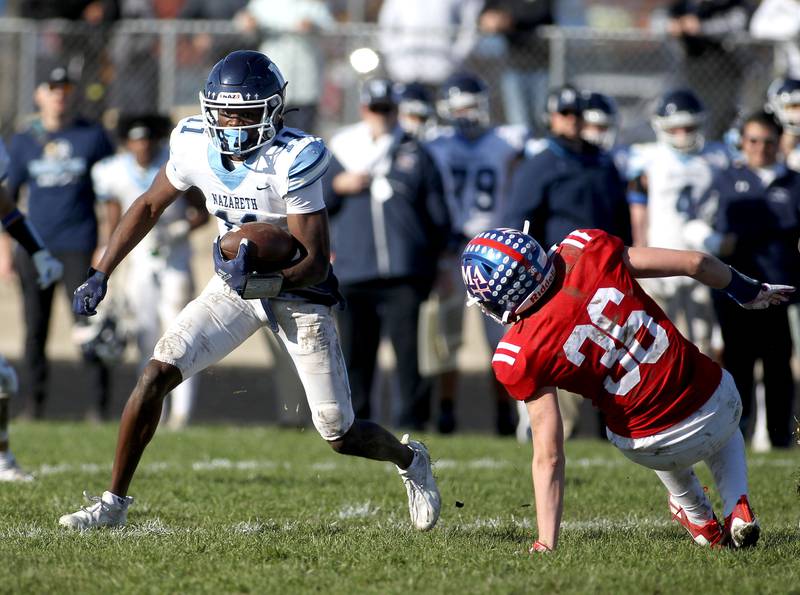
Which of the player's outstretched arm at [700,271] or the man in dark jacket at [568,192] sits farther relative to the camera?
the man in dark jacket at [568,192]

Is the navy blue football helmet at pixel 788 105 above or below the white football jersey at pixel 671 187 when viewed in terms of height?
above

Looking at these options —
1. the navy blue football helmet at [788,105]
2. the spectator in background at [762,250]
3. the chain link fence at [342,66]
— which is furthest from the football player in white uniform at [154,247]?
the navy blue football helmet at [788,105]

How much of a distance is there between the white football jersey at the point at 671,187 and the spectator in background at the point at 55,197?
394 centimetres

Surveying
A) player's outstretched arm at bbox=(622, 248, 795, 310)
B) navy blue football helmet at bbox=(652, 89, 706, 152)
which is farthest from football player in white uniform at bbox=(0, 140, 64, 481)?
navy blue football helmet at bbox=(652, 89, 706, 152)

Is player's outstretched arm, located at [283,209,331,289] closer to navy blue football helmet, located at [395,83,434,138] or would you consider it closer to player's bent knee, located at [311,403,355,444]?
player's bent knee, located at [311,403,355,444]

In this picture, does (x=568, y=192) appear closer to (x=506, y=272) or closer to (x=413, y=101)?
(x=413, y=101)

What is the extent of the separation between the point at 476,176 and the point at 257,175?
4.57 meters

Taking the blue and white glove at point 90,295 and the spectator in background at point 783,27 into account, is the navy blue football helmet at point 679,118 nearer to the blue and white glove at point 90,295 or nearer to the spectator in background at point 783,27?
the spectator in background at point 783,27

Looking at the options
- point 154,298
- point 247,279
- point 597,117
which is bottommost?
point 154,298

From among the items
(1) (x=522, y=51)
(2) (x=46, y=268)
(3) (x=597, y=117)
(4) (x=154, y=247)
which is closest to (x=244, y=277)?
(2) (x=46, y=268)

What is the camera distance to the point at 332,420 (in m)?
5.65

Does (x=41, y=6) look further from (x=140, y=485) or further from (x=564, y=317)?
(x=564, y=317)

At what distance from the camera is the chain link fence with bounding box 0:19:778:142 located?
12.0 metres

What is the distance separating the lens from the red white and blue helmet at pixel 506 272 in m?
4.85
